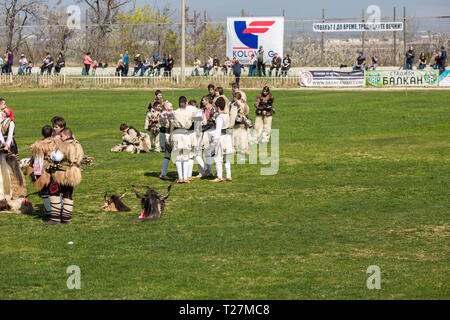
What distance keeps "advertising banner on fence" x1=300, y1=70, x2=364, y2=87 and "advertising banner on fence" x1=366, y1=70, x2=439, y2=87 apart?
2.26ft

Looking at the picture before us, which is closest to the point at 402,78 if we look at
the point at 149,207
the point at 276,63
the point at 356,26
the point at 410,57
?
the point at 410,57

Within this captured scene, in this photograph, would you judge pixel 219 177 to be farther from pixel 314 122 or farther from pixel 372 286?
pixel 314 122

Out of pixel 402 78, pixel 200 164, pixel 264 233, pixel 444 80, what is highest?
pixel 402 78

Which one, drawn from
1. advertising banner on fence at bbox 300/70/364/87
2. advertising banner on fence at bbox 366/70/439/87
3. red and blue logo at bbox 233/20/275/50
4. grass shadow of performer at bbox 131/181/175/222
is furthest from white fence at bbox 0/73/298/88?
grass shadow of performer at bbox 131/181/175/222

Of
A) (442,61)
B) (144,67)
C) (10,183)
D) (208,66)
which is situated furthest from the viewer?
(208,66)

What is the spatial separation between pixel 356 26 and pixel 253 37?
7.64 m

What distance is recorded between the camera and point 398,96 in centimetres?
3891

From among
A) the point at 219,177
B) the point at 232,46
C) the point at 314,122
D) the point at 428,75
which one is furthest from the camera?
the point at 232,46

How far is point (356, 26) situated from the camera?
53406mm

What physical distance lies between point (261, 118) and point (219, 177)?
270 inches

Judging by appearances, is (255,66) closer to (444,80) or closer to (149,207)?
(444,80)

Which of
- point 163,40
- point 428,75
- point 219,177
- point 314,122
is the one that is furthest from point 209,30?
point 219,177

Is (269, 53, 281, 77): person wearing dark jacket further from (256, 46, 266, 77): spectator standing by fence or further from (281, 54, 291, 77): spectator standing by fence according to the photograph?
(256, 46, 266, 77): spectator standing by fence

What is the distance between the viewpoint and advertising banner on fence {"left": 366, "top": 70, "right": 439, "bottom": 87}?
4409cm
